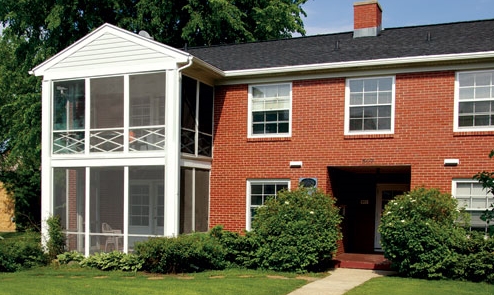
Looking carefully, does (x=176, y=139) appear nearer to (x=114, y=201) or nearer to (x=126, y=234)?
(x=126, y=234)

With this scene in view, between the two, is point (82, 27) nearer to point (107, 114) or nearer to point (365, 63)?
point (107, 114)

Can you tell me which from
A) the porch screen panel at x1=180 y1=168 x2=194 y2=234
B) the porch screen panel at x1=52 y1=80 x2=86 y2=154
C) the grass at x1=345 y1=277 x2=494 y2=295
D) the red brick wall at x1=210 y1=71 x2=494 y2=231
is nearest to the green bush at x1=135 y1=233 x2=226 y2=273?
the porch screen panel at x1=180 y1=168 x2=194 y2=234

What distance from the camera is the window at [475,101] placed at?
13797mm

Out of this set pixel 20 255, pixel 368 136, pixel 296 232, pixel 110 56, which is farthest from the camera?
pixel 110 56

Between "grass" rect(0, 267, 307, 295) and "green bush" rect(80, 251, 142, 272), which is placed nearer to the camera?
"grass" rect(0, 267, 307, 295)

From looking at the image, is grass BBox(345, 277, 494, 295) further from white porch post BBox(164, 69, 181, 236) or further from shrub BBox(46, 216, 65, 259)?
shrub BBox(46, 216, 65, 259)

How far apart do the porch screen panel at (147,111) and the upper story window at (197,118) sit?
64 cm

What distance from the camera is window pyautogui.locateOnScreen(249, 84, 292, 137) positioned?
15945mm

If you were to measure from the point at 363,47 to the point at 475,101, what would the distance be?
366cm

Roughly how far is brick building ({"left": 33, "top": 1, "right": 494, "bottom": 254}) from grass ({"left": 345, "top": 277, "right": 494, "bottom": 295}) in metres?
2.56

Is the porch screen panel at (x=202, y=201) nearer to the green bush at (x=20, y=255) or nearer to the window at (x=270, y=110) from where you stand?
the window at (x=270, y=110)

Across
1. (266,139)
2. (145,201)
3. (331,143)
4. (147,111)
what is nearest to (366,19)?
(331,143)

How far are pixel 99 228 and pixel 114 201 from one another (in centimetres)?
162

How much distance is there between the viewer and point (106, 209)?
18.2 metres
